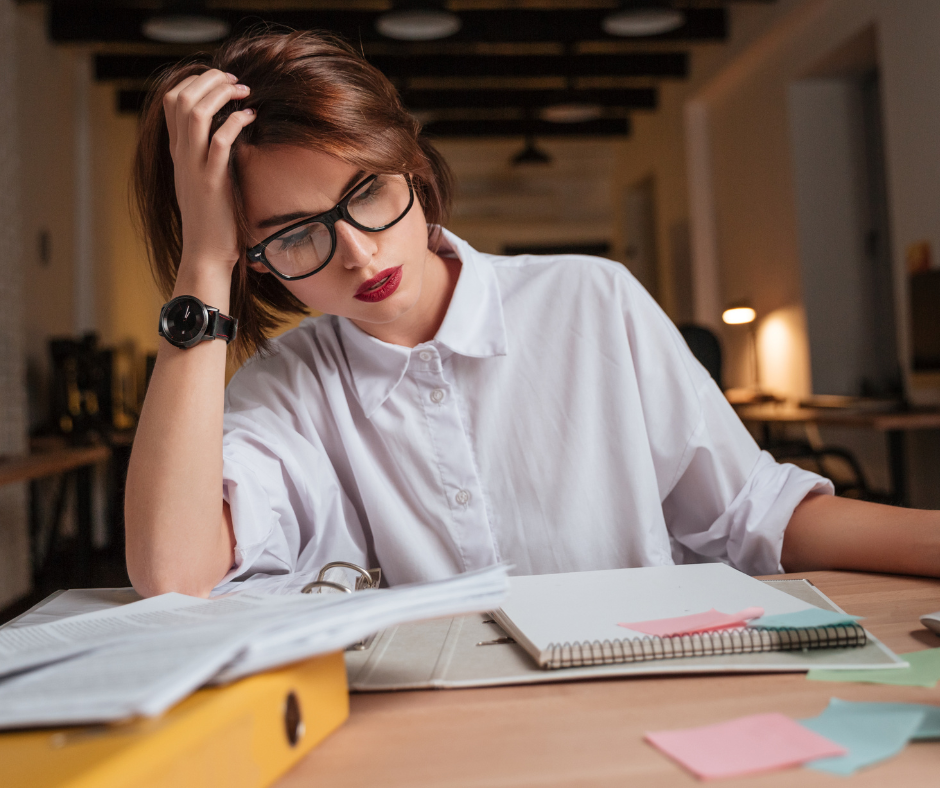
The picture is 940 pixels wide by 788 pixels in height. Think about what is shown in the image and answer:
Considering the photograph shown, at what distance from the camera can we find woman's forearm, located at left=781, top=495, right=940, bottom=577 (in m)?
0.84

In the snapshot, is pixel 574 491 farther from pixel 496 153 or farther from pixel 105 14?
pixel 496 153

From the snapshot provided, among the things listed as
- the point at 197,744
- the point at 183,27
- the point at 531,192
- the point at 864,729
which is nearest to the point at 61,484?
the point at 183,27

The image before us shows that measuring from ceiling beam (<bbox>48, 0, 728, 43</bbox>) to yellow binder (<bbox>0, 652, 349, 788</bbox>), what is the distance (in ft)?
18.8

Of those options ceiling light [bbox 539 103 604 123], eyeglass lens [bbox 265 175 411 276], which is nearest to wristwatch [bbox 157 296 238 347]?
eyeglass lens [bbox 265 175 411 276]

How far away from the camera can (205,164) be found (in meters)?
1.00

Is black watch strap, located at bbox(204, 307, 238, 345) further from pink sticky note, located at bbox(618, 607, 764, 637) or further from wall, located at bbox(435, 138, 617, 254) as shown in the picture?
wall, located at bbox(435, 138, 617, 254)

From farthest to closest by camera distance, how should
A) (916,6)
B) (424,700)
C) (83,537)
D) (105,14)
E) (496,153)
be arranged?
(496,153)
(105,14)
(83,537)
(916,6)
(424,700)

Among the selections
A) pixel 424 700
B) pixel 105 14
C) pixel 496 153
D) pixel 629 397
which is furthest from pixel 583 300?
pixel 496 153

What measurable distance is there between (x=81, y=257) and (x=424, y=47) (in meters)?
3.08

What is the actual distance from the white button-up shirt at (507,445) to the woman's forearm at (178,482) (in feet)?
0.41

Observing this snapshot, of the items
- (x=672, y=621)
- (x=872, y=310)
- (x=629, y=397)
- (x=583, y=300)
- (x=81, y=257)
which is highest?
(x=81, y=257)

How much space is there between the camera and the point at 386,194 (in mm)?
1024

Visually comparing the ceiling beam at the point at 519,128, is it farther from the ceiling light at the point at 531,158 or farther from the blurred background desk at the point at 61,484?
the blurred background desk at the point at 61,484

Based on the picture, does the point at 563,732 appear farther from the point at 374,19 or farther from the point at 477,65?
the point at 477,65
